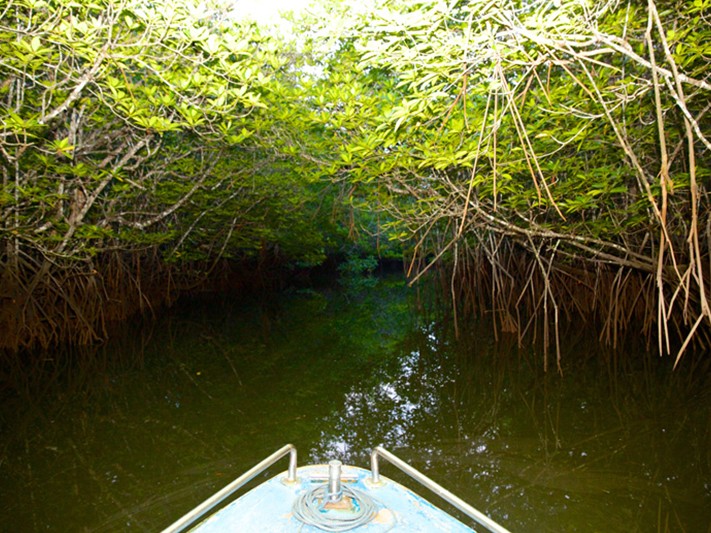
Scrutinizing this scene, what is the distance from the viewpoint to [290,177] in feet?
26.7

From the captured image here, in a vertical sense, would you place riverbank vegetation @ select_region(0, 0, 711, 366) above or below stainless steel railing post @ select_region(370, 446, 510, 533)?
above

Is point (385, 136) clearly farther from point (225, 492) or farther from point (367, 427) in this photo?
point (225, 492)

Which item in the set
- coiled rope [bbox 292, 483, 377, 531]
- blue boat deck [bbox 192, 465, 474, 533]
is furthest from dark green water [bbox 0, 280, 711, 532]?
coiled rope [bbox 292, 483, 377, 531]

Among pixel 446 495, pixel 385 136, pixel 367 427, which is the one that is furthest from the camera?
pixel 385 136

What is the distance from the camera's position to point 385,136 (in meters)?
3.54

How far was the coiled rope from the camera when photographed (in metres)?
1.38

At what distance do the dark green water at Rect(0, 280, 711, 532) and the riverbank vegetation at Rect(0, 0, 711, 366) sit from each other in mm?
890

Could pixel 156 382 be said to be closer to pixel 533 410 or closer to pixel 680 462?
pixel 533 410

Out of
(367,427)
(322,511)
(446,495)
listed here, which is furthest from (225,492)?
(367,427)

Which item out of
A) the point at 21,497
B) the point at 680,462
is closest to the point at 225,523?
the point at 21,497

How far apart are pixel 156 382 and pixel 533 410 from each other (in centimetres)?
348

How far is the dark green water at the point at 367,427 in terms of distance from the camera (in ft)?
7.74

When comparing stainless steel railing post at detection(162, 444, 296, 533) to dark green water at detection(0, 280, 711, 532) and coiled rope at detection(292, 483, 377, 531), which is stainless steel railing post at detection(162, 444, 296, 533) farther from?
dark green water at detection(0, 280, 711, 532)

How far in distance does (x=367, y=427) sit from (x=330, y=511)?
1980 millimetres
